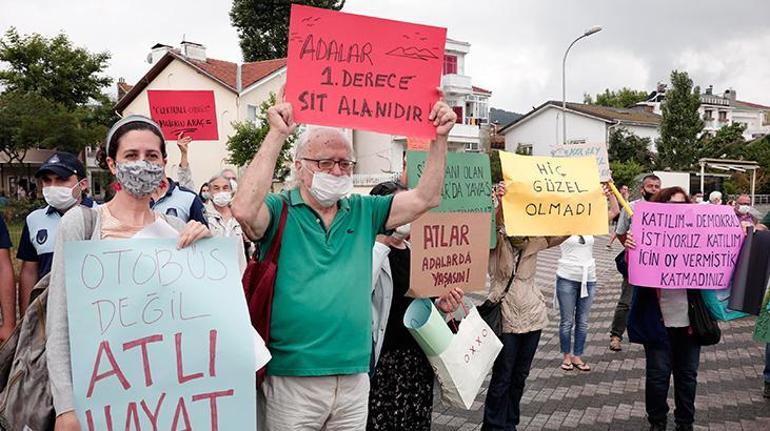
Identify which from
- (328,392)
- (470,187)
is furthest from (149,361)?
(470,187)

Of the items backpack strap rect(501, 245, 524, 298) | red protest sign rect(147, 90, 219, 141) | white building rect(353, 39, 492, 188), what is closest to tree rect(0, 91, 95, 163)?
white building rect(353, 39, 492, 188)

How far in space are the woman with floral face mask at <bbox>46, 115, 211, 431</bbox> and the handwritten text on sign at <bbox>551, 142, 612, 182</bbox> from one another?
3833 millimetres

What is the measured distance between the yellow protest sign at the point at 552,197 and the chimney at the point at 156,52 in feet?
115

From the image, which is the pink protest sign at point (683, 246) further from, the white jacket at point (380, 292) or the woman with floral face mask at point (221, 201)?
the woman with floral face mask at point (221, 201)

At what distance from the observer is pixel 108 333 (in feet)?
6.99

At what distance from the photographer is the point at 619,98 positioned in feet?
292

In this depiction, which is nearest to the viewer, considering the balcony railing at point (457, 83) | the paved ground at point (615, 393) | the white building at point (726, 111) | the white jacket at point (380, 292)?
the white jacket at point (380, 292)

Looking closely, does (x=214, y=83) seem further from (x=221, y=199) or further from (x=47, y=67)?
(x=221, y=199)

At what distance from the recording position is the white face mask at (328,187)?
2.66m

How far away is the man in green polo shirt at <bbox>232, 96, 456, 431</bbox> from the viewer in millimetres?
2539

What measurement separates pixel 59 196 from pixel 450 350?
2.50 m

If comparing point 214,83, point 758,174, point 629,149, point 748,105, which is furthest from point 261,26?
point 748,105

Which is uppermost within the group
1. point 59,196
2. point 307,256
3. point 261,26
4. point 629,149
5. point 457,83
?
point 261,26

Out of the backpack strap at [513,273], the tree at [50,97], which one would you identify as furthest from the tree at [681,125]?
the backpack strap at [513,273]
